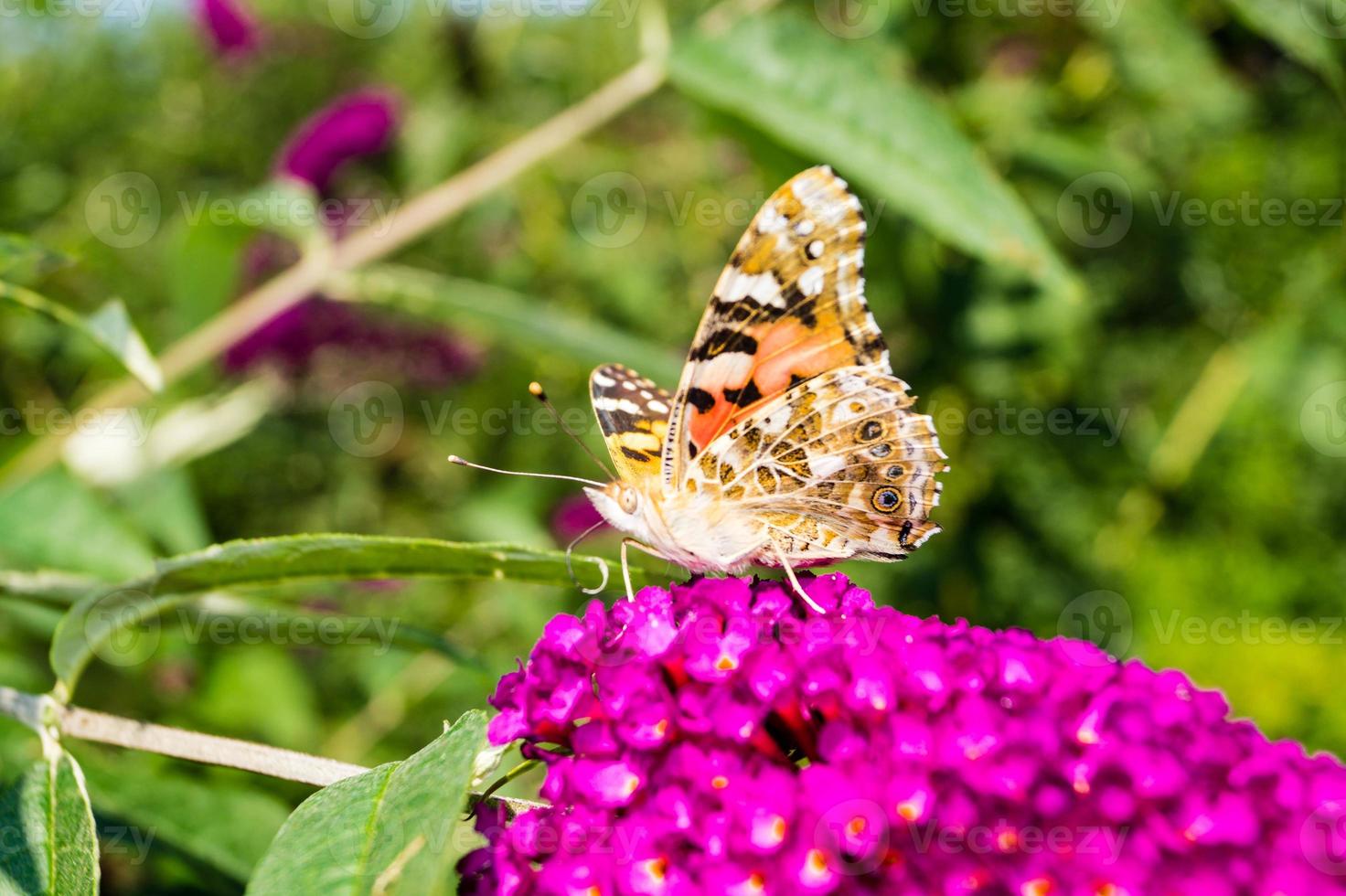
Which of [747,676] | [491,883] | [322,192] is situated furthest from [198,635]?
[322,192]

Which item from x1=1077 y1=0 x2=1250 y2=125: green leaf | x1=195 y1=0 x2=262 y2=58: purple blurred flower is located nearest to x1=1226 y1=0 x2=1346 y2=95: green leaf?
x1=1077 y1=0 x2=1250 y2=125: green leaf

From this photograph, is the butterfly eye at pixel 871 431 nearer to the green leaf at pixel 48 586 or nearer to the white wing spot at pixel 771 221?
the white wing spot at pixel 771 221

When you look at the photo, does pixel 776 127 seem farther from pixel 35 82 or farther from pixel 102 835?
pixel 35 82

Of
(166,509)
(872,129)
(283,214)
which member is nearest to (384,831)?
(872,129)

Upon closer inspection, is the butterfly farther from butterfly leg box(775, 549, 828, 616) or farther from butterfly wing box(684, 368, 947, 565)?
butterfly leg box(775, 549, 828, 616)

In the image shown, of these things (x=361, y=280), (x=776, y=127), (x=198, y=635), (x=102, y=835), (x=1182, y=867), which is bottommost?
(x=102, y=835)
